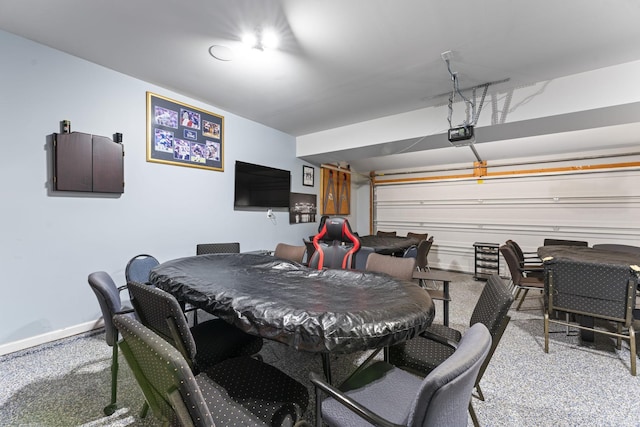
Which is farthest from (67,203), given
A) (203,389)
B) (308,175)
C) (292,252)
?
(308,175)

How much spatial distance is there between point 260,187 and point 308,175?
144 centimetres

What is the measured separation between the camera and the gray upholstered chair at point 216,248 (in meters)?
3.85

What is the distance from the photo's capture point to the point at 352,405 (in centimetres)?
96

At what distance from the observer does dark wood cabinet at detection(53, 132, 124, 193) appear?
2.67m

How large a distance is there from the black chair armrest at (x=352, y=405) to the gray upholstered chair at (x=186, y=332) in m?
0.67

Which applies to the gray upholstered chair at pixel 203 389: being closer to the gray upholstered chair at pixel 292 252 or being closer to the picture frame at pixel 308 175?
the gray upholstered chair at pixel 292 252

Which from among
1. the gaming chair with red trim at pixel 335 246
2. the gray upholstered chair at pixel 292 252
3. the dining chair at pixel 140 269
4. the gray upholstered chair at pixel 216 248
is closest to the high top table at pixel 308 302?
the dining chair at pixel 140 269

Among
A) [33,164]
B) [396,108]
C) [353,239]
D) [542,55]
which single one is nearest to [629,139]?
[542,55]

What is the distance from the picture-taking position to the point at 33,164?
102 inches

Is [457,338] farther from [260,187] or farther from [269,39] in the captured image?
[260,187]

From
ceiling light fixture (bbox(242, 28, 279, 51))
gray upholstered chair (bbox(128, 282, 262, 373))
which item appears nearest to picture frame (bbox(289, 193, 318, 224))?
ceiling light fixture (bbox(242, 28, 279, 51))

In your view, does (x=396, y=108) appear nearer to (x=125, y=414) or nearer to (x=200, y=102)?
(x=200, y=102)

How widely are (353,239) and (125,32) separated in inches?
115

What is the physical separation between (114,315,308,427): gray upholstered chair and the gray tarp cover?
0.81ft
